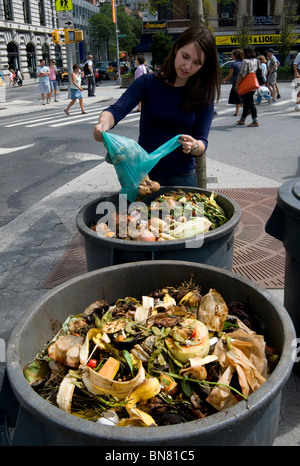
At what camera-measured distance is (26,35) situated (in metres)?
44.3

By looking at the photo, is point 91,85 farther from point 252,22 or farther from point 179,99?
point 252,22

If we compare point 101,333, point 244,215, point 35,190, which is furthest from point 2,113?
point 101,333

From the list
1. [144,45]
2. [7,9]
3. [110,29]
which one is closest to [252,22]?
[144,45]

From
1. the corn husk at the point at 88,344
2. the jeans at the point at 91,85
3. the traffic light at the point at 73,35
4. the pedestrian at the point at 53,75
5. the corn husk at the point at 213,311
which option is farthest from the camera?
the jeans at the point at 91,85

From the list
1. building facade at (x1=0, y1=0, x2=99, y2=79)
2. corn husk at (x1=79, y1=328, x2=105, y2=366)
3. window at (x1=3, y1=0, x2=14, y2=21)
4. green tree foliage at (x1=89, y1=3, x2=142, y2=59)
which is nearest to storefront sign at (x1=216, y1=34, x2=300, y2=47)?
building facade at (x1=0, y1=0, x2=99, y2=79)

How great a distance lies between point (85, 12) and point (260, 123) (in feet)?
285

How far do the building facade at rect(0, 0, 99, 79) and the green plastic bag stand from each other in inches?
1460

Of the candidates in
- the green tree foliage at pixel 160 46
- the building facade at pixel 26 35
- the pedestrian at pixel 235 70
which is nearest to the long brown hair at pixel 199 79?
the pedestrian at pixel 235 70

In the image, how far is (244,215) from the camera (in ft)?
18.5

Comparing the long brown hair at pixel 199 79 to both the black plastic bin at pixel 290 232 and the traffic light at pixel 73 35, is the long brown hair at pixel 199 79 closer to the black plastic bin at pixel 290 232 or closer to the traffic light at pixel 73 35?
the black plastic bin at pixel 290 232

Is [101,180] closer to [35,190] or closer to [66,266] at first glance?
[35,190]

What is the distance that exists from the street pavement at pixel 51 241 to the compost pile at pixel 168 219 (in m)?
1.08

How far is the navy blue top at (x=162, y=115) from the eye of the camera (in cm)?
310

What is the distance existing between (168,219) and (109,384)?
1.50 metres
